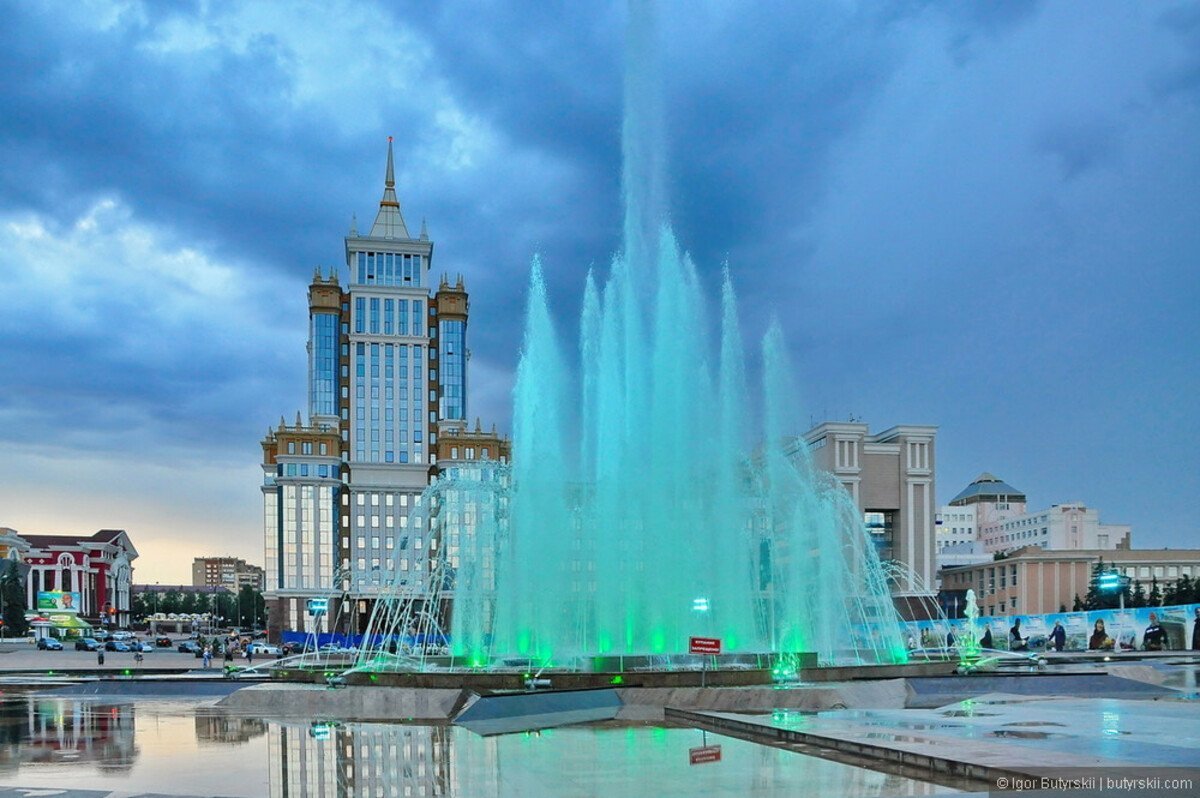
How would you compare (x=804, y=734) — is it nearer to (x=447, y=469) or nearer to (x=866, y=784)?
(x=866, y=784)

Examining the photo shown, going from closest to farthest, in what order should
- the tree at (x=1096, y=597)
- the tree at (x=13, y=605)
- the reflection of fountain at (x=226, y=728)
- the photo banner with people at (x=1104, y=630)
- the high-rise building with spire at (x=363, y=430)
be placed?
the reflection of fountain at (x=226, y=728), the photo banner with people at (x=1104, y=630), the tree at (x=1096, y=597), the high-rise building with spire at (x=363, y=430), the tree at (x=13, y=605)

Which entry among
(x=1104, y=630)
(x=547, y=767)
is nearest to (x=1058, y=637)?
(x=1104, y=630)

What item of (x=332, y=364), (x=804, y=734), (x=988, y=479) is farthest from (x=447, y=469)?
(x=988, y=479)

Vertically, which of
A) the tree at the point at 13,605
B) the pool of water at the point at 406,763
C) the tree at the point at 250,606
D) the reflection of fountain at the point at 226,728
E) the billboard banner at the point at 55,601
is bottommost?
the tree at the point at 250,606

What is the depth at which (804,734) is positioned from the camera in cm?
1484

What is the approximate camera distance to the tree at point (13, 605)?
96.6m

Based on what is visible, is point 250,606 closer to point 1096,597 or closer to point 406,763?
point 1096,597

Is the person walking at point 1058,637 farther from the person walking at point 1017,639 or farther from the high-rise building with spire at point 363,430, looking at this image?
the high-rise building with spire at point 363,430

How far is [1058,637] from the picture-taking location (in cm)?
4872

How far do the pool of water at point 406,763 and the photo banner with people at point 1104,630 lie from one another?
33.1 m

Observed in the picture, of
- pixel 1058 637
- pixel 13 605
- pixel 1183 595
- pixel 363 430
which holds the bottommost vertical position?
pixel 13 605

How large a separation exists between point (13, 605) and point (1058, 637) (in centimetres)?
8817

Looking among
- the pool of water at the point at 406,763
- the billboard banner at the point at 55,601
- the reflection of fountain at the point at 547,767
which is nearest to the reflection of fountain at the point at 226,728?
the pool of water at the point at 406,763

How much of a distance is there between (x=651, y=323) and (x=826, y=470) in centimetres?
7575
